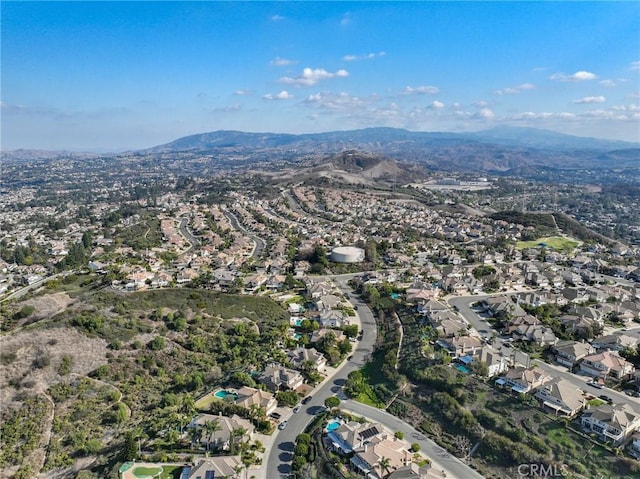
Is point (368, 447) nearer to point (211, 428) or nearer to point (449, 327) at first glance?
point (211, 428)

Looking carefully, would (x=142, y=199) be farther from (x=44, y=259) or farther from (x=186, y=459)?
(x=186, y=459)

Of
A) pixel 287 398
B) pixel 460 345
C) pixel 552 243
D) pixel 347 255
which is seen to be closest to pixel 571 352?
pixel 460 345

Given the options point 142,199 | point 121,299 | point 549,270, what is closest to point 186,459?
point 121,299

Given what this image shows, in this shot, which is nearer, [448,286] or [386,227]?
[448,286]

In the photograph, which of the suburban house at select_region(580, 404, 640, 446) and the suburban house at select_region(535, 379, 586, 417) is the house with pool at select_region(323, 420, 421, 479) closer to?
the suburban house at select_region(535, 379, 586, 417)

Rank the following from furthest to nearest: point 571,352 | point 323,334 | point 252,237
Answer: point 252,237 < point 323,334 < point 571,352

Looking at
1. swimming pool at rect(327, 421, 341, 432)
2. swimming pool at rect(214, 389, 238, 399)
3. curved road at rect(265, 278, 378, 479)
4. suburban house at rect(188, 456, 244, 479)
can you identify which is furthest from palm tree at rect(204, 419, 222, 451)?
swimming pool at rect(327, 421, 341, 432)
